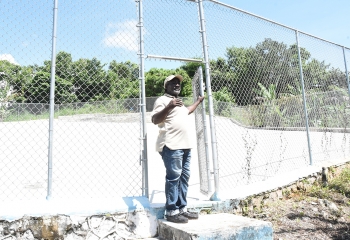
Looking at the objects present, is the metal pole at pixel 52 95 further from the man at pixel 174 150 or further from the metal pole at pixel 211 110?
the metal pole at pixel 211 110

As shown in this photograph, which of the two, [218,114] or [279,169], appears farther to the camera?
[218,114]

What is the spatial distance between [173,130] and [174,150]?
0.21 metres

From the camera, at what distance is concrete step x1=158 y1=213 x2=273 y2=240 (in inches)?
A: 96.8

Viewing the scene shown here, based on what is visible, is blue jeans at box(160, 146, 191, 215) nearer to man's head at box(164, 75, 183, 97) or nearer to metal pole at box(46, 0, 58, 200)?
man's head at box(164, 75, 183, 97)

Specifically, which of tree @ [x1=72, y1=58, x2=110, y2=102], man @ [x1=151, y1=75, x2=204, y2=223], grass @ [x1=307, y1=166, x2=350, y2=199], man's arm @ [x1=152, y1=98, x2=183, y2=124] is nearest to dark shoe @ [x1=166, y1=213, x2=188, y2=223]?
man @ [x1=151, y1=75, x2=204, y2=223]

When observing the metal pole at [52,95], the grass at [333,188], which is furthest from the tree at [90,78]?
the grass at [333,188]

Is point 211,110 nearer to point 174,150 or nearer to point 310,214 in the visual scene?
point 174,150

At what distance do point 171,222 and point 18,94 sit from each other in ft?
8.34

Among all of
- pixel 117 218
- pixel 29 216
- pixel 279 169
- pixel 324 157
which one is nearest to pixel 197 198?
pixel 117 218

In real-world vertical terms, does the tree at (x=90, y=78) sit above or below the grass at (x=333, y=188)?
above

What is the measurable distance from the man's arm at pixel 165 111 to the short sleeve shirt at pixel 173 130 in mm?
76

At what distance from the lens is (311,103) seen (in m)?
5.95

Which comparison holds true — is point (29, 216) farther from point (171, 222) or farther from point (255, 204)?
point (255, 204)

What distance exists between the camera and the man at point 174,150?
2.81 m
